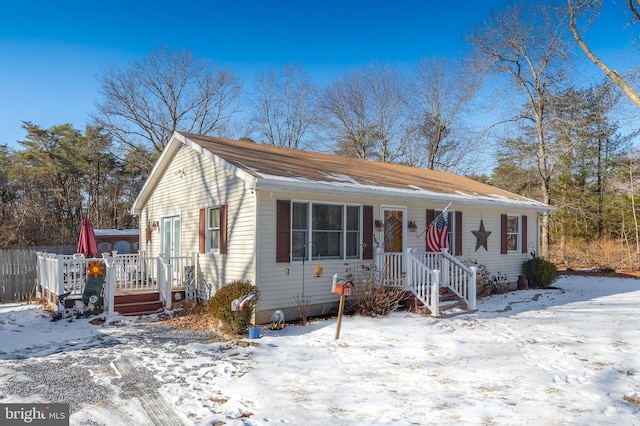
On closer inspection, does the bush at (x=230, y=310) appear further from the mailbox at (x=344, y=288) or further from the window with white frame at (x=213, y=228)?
the window with white frame at (x=213, y=228)

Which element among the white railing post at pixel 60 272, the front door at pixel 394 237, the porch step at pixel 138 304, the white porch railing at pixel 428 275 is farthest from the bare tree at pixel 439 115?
the white railing post at pixel 60 272

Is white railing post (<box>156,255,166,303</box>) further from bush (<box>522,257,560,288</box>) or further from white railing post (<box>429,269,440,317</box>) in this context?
bush (<box>522,257,560,288</box>)

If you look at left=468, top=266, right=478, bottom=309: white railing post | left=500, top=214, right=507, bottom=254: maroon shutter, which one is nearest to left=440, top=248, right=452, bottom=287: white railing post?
left=468, top=266, right=478, bottom=309: white railing post

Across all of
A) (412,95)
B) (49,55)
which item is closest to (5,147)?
(49,55)

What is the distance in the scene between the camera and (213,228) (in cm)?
993

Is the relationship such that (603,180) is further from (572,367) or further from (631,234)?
(572,367)

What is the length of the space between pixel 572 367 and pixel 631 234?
24.5 meters

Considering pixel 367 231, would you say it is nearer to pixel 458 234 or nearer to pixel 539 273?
pixel 458 234

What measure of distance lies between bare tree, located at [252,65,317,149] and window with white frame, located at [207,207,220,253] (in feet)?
65.7

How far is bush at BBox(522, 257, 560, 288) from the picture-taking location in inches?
536

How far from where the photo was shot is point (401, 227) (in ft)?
34.9

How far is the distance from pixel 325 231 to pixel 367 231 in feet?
3.55

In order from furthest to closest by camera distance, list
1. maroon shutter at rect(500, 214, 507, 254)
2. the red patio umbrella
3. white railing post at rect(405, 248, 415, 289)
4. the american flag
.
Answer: maroon shutter at rect(500, 214, 507, 254) < the red patio umbrella < the american flag < white railing post at rect(405, 248, 415, 289)

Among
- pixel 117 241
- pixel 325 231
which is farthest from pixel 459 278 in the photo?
pixel 117 241
